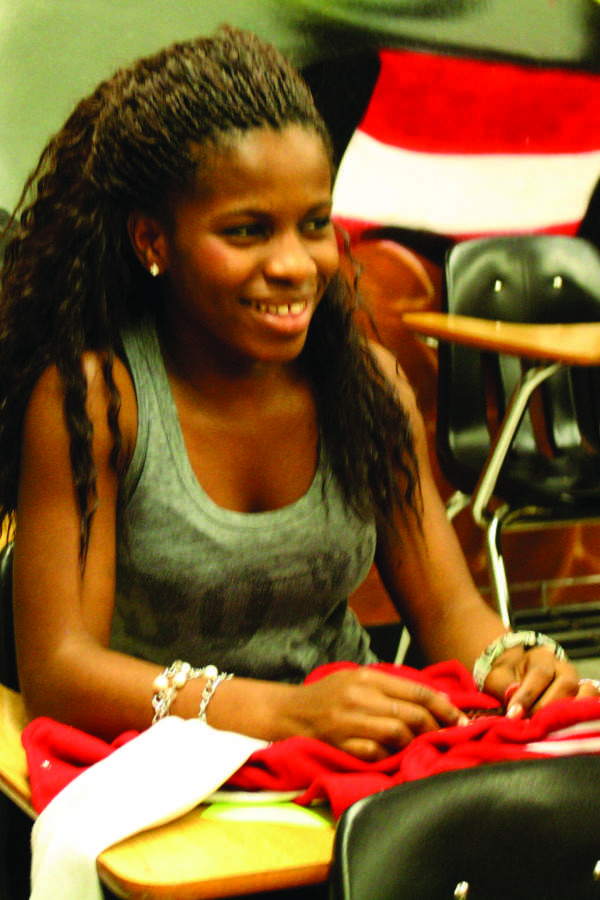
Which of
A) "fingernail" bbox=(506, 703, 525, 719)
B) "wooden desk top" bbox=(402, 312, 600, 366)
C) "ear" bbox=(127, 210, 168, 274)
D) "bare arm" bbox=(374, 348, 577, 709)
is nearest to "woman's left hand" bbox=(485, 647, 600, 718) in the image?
"fingernail" bbox=(506, 703, 525, 719)

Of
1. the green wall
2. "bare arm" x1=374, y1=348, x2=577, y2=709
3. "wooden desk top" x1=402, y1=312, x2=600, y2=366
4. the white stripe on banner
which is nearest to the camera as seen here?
"bare arm" x1=374, y1=348, x2=577, y2=709

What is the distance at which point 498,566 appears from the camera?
217cm

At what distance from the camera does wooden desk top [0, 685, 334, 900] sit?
70cm

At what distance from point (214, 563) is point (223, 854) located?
42 cm

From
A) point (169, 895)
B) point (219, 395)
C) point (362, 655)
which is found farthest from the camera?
point (362, 655)

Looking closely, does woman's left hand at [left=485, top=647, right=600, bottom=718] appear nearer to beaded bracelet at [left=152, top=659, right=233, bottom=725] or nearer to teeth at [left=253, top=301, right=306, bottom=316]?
beaded bracelet at [left=152, top=659, right=233, bottom=725]

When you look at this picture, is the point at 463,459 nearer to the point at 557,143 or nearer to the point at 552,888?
the point at 557,143

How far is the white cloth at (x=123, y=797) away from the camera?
2.48ft

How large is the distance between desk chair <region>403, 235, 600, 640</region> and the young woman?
0.89m

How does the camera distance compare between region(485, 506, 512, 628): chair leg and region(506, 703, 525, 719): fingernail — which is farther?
region(485, 506, 512, 628): chair leg

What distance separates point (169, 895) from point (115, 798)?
4.5 inches

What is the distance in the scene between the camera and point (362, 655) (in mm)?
1300

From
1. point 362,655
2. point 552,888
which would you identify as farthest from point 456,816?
point 362,655

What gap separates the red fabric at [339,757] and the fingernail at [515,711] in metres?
0.02
